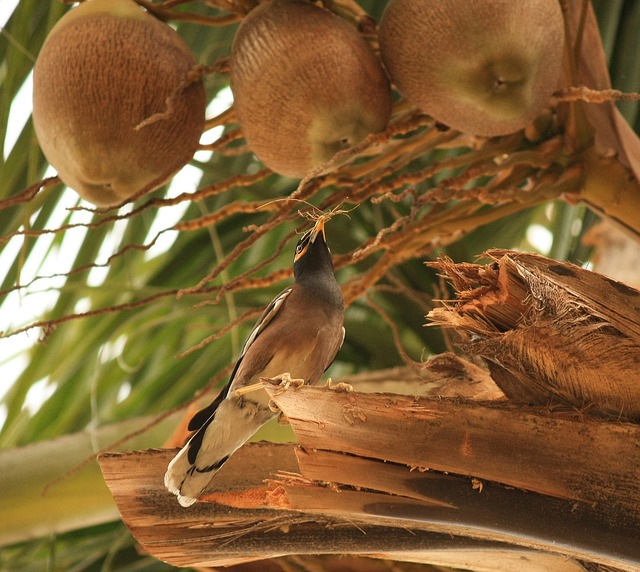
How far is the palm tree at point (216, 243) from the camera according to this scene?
1424 millimetres

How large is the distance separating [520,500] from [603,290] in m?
0.26

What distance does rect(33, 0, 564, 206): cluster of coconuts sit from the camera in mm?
1294

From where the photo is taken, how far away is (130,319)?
7.07 ft

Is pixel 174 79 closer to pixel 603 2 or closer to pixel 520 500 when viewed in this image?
pixel 520 500

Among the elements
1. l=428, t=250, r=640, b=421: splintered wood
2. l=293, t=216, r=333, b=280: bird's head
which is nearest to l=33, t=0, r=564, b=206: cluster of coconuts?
l=293, t=216, r=333, b=280: bird's head

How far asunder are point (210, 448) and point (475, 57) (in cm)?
60

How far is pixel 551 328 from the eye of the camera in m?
1.11

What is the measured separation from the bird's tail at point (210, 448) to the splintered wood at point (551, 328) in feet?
0.92

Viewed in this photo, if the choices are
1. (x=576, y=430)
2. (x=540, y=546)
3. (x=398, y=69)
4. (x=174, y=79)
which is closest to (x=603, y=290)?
(x=576, y=430)

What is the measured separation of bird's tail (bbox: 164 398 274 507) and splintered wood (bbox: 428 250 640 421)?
0.28 m

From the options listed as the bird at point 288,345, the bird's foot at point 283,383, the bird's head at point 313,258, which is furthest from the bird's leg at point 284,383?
the bird's head at point 313,258

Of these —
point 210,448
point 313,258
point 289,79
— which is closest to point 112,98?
point 289,79

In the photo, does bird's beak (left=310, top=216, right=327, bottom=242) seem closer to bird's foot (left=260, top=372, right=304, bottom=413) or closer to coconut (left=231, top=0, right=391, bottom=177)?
coconut (left=231, top=0, right=391, bottom=177)

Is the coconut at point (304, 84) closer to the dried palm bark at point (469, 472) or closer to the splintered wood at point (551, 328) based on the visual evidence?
the splintered wood at point (551, 328)
